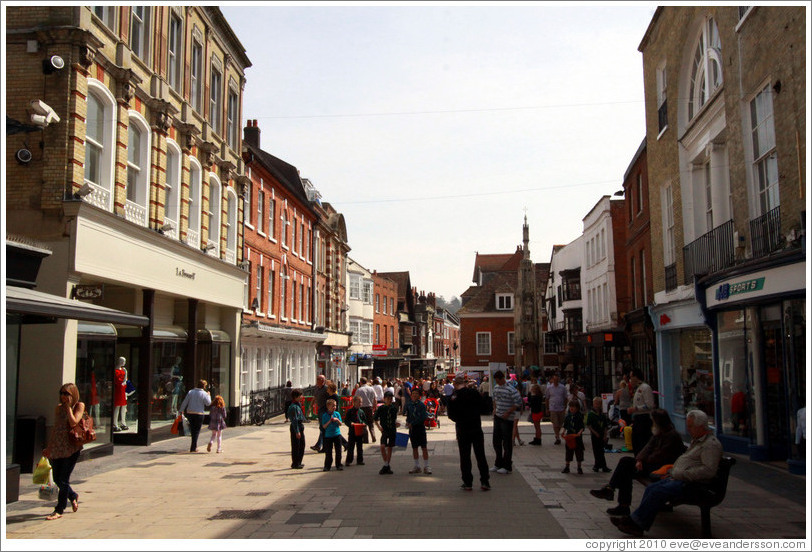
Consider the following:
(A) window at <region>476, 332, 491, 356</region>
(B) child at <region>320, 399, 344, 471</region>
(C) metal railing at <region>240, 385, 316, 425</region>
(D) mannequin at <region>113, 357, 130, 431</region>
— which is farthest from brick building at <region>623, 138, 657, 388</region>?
(A) window at <region>476, 332, 491, 356</region>

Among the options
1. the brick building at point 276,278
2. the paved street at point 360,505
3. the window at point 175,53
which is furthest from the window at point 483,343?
the paved street at point 360,505

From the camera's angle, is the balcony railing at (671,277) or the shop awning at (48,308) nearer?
the shop awning at (48,308)

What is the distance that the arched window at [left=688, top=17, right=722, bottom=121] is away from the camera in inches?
603

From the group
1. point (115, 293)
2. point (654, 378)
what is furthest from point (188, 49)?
point (654, 378)

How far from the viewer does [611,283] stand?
103ft

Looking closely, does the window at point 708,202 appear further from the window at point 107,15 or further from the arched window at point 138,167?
the window at point 107,15

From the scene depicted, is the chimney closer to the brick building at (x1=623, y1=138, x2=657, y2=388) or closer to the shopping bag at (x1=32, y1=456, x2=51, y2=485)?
the brick building at (x1=623, y1=138, x2=657, y2=388)

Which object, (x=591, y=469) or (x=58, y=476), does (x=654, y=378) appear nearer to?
(x=591, y=469)

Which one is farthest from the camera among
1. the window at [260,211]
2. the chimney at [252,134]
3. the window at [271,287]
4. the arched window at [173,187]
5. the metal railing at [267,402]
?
the chimney at [252,134]

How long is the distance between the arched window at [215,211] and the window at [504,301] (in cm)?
4626

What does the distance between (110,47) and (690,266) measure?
47.6ft

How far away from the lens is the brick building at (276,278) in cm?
2752

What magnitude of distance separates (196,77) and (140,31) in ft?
13.5

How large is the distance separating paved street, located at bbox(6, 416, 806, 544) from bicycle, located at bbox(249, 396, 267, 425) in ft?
33.5
